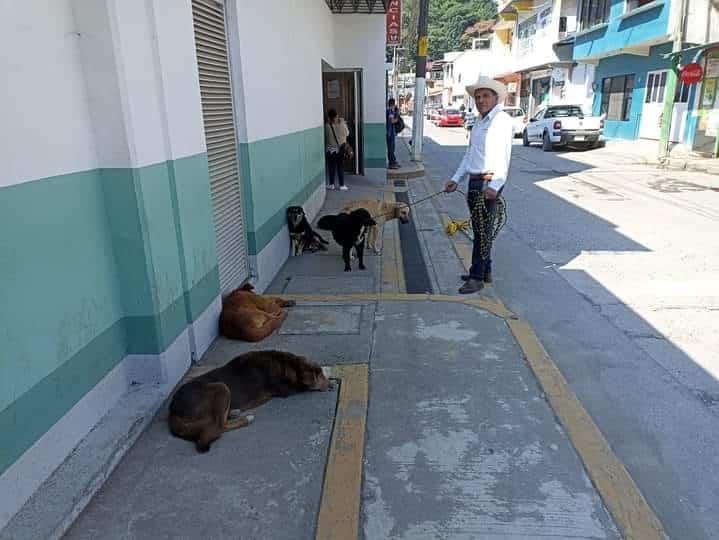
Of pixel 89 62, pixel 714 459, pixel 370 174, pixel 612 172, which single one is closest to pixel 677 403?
pixel 714 459

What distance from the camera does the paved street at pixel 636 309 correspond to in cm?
305

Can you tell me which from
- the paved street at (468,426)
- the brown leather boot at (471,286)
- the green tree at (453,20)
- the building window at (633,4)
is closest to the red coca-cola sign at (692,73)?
the building window at (633,4)

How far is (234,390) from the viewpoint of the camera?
11.0 ft

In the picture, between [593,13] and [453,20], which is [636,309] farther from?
[453,20]

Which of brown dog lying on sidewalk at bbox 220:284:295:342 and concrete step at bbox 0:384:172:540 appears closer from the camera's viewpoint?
concrete step at bbox 0:384:172:540

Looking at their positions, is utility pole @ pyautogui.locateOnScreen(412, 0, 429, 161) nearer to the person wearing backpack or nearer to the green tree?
the person wearing backpack

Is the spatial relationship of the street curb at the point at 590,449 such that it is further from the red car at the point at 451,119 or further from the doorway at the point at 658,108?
the red car at the point at 451,119

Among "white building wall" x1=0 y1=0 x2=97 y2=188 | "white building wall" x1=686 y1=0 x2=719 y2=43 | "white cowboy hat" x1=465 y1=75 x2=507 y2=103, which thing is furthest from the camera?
"white building wall" x1=686 y1=0 x2=719 y2=43

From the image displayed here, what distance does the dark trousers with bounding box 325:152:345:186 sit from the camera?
39.5 feet

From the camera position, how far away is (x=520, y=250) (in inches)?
293

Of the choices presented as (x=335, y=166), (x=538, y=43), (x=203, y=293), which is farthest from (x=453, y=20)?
(x=203, y=293)

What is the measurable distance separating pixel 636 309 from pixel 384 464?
3.52 metres

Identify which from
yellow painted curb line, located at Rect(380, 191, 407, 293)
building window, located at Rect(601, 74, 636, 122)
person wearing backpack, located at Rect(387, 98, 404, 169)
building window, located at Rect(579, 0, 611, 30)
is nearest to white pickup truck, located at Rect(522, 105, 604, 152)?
building window, located at Rect(601, 74, 636, 122)

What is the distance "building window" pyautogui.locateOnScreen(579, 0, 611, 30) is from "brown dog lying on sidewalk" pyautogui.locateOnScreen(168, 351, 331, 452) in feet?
82.4
